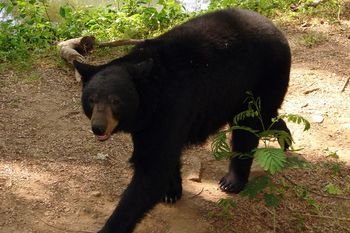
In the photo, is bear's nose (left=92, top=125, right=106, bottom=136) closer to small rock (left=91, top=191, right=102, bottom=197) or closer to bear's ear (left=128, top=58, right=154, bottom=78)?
bear's ear (left=128, top=58, right=154, bottom=78)

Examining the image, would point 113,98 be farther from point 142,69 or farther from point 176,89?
point 176,89

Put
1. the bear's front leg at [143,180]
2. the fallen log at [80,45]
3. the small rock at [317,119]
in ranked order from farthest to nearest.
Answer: the fallen log at [80,45] < the small rock at [317,119] < the bear's front leg at [143,180]

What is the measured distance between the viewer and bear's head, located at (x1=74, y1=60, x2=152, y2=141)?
3.94 meters

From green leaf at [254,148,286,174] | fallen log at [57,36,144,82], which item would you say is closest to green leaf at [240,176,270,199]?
green leaf at [254,148,286,174]

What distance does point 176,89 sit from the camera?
4.24 m

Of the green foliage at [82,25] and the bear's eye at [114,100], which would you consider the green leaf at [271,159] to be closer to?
the bear's eye at [114,100]

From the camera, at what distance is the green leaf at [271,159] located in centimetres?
347

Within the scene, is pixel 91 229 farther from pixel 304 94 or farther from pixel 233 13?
pixel 304 94

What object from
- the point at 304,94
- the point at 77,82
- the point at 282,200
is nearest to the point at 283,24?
the point at 304,94

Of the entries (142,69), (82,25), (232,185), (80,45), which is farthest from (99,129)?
(82,25)

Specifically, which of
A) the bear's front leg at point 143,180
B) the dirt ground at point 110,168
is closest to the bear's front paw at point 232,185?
the dirt ground at point 110,168

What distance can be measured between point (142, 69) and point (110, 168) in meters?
1.67

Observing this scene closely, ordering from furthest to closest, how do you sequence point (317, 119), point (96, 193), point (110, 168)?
point (317, 119) → point (110, 168) → point (96, 193)

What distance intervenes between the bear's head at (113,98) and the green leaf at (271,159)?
1.09 m
